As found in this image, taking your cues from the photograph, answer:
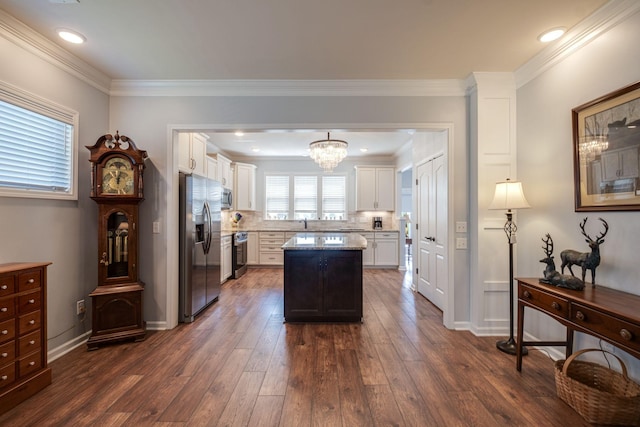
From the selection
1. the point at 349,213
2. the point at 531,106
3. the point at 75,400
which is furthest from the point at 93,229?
the point at 349,213

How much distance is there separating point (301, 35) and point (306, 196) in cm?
493

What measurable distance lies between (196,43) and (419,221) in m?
3.93

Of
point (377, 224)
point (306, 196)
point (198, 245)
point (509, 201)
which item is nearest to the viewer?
point (509, 201)

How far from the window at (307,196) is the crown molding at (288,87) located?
398 centimetres

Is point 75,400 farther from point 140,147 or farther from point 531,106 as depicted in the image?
point 531,106

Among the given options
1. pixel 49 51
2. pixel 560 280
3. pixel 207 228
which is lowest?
pixel 560 280

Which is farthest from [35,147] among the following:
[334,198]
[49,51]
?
[334,198]

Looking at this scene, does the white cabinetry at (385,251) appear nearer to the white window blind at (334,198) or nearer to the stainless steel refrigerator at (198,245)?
the white window blind at (334,198)

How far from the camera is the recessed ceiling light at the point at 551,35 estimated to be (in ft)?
7.52

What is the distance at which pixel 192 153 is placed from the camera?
3.89 meters

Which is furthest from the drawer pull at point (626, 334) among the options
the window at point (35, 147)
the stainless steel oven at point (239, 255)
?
the stainless steel oven at point (239, 255)

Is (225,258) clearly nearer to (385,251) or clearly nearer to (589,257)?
(385,251)

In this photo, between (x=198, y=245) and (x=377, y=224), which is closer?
(x=198, y=245)

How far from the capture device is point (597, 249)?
6.38 feet
